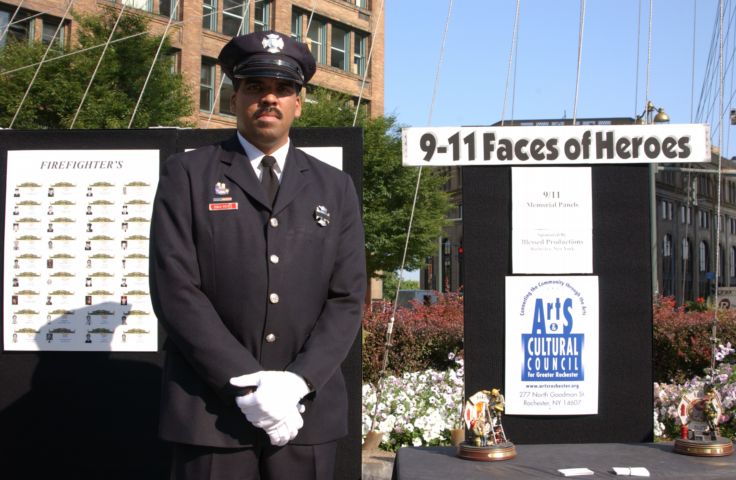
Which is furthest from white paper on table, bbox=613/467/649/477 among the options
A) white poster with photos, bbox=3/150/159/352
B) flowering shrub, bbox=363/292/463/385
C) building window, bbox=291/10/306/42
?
building window, bbox=291/10/306/42

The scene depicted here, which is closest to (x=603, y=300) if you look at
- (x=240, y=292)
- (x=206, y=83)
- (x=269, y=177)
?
(x=269, y=177)

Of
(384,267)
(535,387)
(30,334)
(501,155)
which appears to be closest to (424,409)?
(535,387)

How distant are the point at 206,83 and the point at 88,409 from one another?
27.1 metres

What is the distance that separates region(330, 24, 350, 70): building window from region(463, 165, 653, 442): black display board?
109 feet

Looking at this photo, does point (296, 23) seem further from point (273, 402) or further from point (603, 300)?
point (273, 402)

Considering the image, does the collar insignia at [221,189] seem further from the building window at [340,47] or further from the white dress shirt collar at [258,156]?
the building window at [340,47]

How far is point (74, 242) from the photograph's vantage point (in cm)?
543

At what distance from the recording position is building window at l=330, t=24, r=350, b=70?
37.5 metres

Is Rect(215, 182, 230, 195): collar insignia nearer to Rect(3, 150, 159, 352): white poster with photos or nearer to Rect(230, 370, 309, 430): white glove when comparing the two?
Rect(230, 370, 309, 430): white glove

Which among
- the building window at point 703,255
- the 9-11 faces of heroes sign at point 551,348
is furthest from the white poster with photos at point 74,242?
the building window at point 703,255

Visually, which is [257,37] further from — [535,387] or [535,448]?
[535,387]

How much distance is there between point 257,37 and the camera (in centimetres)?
286

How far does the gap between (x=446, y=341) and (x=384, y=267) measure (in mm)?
20120

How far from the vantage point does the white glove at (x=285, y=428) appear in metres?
2.45
